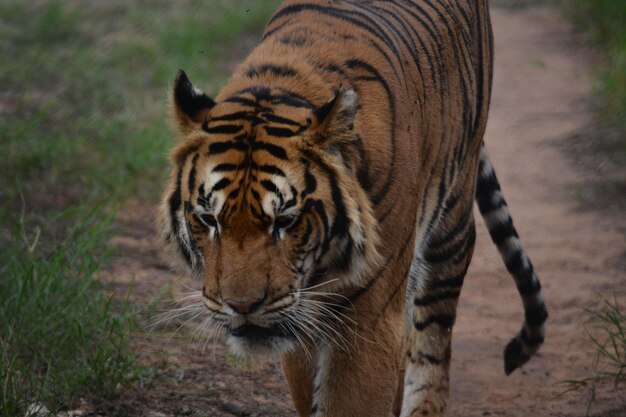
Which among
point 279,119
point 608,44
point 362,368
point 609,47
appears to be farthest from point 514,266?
point 608,44

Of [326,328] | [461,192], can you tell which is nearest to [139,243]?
[461,192]

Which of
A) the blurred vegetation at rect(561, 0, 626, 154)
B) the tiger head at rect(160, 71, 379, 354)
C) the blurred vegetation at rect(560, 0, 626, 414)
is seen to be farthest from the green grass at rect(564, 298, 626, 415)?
the blurred vegetation at rect(561, 0, 626, 154)

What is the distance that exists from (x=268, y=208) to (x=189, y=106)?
1.39 ft

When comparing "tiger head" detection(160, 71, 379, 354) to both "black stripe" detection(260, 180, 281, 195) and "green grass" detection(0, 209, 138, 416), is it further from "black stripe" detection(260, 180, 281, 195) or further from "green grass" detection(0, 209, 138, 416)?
"green grass" detection(0, 209, 138, 416)

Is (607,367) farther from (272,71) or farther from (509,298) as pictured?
(272,71)

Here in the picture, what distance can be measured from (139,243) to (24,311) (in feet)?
6.11

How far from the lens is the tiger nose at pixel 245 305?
8.81 ft

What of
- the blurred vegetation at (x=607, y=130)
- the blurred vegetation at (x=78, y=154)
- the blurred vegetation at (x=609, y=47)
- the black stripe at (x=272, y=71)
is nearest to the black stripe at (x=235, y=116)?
the black stripe at (x=272, y=71)

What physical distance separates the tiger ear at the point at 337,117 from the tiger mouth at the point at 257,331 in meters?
0.49

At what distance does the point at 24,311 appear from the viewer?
3.66 meters

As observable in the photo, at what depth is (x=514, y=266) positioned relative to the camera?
169 inches

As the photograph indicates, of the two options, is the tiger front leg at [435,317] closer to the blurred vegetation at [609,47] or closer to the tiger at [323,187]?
the tiger at [323,187]

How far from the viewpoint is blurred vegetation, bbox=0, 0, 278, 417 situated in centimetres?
363

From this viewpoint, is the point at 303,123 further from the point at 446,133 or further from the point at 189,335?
the point at 189,335
